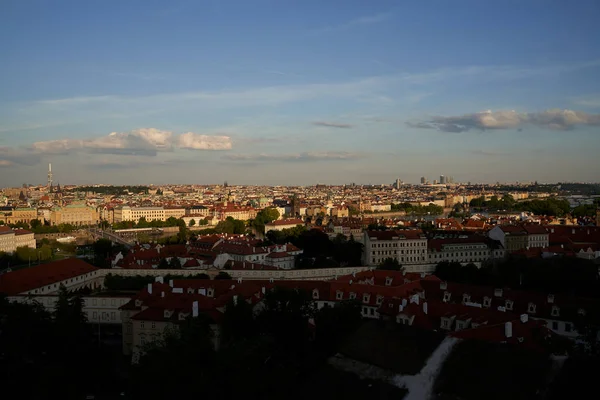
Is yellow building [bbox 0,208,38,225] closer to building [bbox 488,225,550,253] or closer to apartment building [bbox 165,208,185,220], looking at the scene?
apartment building [bbox 165,208,185,220]

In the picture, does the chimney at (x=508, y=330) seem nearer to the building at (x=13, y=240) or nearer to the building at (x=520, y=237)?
the building at (x=520, y=237)

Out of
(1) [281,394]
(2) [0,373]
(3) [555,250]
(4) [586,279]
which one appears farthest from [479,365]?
(3) [555,250]

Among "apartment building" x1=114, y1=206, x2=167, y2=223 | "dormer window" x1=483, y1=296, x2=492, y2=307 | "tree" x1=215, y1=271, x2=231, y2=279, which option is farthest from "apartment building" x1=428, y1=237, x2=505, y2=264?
"apartment building" x1=114, y1=206, x2=167, y2=223

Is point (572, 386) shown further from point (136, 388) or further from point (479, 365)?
point (136, 388)

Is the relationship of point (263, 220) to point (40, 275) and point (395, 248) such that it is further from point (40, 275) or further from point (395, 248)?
point (40, 275)

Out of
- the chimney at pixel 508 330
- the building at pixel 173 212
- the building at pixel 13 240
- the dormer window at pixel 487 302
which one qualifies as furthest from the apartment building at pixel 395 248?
the building at pixel 173 212

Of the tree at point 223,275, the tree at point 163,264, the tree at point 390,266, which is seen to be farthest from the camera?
the tree at point 163,264
